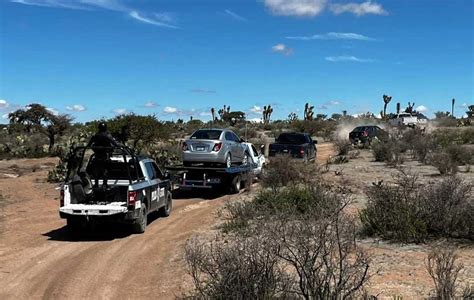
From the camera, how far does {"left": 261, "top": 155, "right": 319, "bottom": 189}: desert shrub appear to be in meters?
18.9

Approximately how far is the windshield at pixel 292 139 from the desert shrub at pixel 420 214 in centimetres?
1686

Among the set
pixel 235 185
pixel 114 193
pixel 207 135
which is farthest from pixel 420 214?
pixel 207 135

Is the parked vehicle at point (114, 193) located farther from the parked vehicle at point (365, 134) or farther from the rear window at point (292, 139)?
the parked vehicle at point (365, 134)

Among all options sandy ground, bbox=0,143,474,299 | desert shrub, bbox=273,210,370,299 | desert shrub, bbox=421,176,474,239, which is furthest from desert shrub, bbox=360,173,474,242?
desert shrub, bbox=273,210,370,299

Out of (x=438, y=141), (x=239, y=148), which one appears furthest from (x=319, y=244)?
(x=438, y=141)

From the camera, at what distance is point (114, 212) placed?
458 inches

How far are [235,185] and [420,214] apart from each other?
8.92 m

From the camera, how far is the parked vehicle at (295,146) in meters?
26.6

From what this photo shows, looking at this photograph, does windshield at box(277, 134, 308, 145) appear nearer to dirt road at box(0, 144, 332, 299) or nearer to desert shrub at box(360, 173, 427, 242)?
dirt road at box(0, 144, 332, 299)

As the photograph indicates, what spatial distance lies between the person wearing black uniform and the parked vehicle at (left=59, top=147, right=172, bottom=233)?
0.03 meters

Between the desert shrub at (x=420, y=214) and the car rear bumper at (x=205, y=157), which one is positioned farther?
the car rear bumper at (x=205, y=157)

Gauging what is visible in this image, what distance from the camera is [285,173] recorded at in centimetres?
1922

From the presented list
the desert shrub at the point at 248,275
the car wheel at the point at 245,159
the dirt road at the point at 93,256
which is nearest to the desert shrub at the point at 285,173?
the car wheel at the point at 245,159

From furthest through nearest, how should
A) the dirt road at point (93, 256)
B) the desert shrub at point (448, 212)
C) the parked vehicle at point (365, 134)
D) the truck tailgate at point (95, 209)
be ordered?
1. the parked vehicle at point (365, 134)
2. the truck tailgate at point (95, 209)
3. the desert shrub at point (448, 212)
4. the dirt road at point (93, 256)
